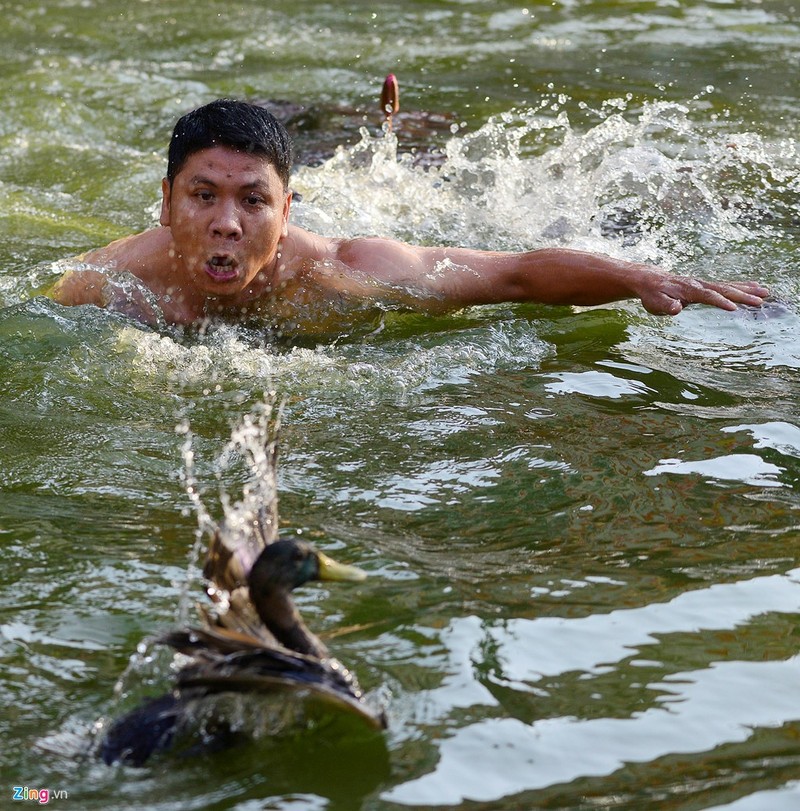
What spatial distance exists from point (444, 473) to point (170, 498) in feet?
2.52

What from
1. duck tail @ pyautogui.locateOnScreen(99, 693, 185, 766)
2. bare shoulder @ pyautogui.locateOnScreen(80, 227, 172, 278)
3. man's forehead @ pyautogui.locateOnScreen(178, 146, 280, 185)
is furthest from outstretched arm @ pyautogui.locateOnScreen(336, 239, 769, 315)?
duck tail @ pyautogui.locateOnScreen(99, 693, 185, 766)

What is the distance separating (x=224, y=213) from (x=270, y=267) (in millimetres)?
391

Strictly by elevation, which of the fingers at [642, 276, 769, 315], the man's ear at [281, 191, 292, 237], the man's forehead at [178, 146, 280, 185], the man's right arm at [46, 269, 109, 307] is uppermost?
the man's forehead at [178, 146, 280, 185]

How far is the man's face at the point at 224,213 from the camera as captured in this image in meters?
4.85

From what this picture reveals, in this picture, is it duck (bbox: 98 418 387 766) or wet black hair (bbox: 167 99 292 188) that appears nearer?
duck (bbox: 98 418 387 766)

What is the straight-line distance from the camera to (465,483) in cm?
379

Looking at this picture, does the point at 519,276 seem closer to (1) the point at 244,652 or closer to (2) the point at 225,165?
(2) the point at 225,165

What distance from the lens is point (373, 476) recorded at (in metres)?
3.83

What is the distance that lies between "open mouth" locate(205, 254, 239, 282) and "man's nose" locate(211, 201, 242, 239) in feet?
0.30

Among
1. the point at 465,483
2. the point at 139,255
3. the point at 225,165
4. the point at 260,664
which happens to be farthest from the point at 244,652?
the point at 139,255

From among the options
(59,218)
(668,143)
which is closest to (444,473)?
(59,218)

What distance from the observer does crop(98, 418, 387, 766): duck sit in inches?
95.7

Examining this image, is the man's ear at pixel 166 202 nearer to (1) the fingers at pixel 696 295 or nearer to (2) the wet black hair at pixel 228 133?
(2) the wet black hair at pixel 228 133

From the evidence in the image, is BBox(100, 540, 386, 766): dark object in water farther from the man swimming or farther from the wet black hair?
the wet black hair
